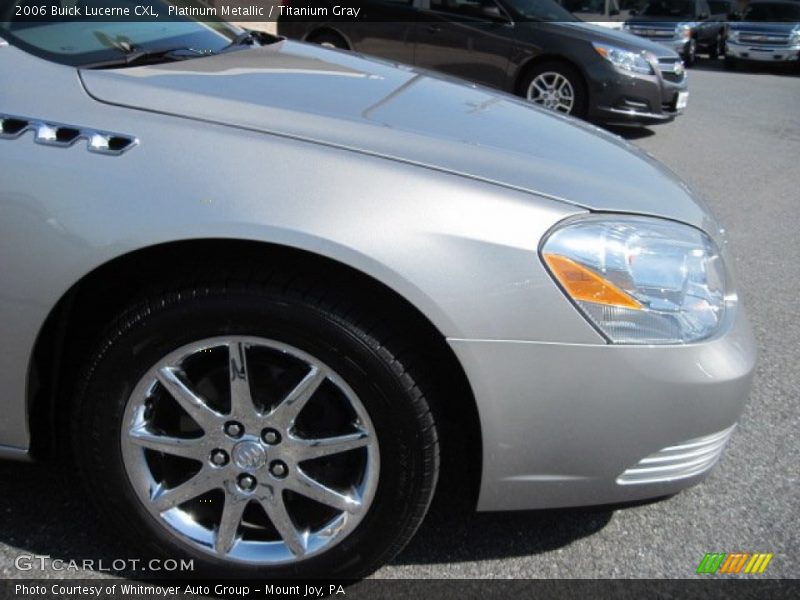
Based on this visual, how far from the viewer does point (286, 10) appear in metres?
9.62

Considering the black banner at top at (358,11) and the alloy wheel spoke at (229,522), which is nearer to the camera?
the alloy wheel spoke at (229,522)

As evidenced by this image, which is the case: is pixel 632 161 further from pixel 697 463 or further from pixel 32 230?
pixel 32 230

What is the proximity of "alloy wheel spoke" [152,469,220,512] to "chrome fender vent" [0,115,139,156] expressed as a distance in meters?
0.80

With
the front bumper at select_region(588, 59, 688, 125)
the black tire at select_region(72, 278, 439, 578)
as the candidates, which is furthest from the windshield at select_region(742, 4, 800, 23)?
the black tire at select_region(72, 278, 439, 578)

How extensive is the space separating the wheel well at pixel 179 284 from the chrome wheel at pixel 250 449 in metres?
0.17

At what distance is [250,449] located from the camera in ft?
6.43

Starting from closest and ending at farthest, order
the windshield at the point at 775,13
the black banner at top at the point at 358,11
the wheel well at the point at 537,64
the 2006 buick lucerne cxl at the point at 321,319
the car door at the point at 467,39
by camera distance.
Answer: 1. the 2006 buick lucerne cxl at the point at 321,319
2. the black banner at top at the point at 358,11
3. the wheel well at the point at 537,64
4. the car door at the point at 467,39
5. the windshield at the point at 775,13

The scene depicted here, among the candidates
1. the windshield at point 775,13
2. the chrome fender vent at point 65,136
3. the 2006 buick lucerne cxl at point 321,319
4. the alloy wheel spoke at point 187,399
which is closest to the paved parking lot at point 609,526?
the 2006 buick lucerne cxl at point 321,319

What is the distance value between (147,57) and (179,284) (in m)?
0.84

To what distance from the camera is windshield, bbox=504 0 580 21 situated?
27.0 ft

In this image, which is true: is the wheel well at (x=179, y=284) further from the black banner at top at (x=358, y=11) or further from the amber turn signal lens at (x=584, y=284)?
the black banner at top at (x=358, y=11)

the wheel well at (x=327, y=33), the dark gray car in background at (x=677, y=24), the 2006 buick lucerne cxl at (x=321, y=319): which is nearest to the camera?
the 2006 buick lucerne cxl at (x=321, y=319)

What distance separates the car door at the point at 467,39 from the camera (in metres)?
8.18

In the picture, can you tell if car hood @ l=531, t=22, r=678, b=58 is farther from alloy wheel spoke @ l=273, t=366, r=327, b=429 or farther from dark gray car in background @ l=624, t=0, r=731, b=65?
alloy wheel spoke @ l=273, t=366, r=327, b=429
